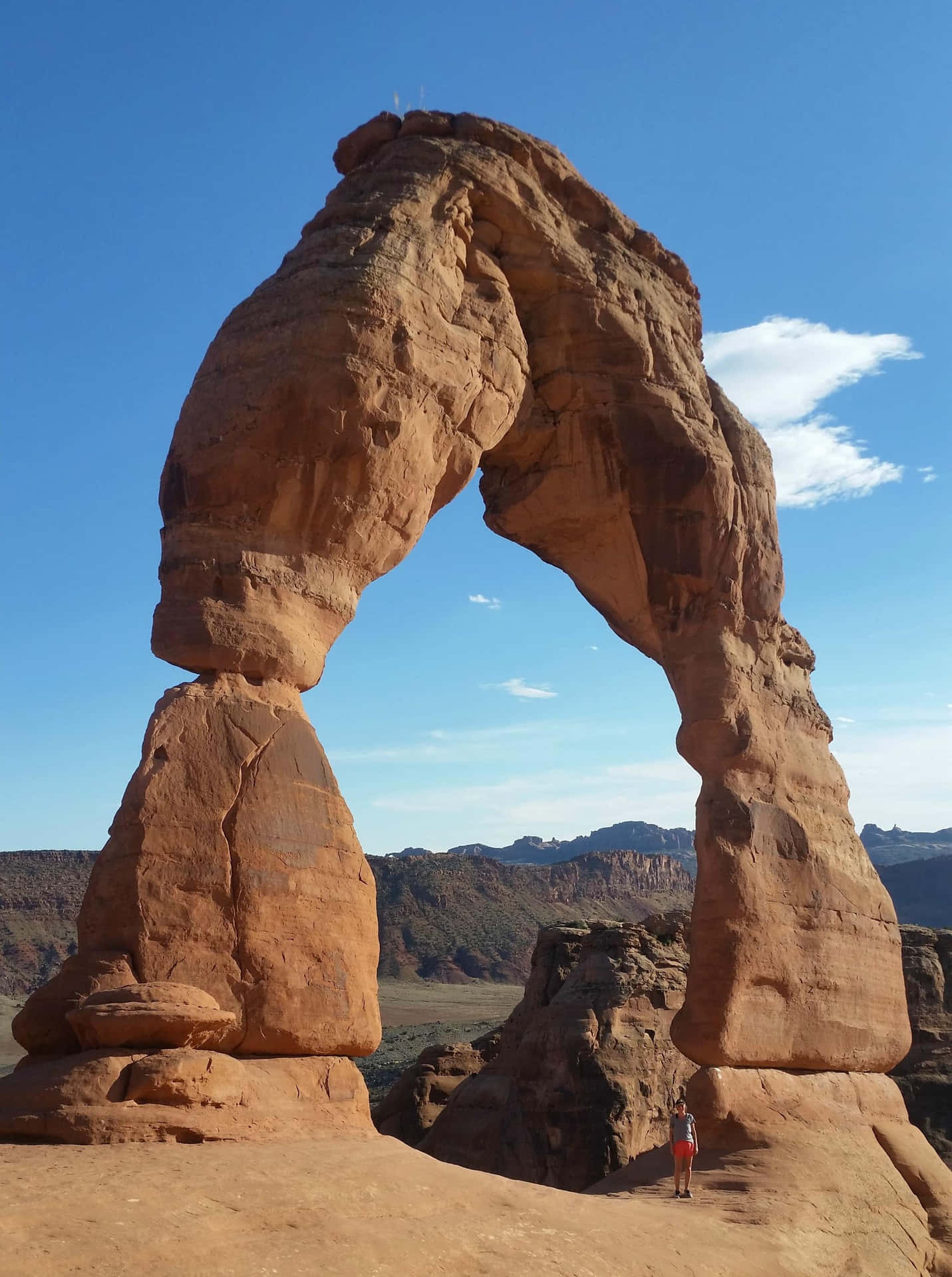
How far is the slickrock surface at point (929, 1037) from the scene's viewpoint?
584 inches

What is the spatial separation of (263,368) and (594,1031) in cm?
839

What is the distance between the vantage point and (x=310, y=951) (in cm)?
654

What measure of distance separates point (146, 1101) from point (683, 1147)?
4.05 m

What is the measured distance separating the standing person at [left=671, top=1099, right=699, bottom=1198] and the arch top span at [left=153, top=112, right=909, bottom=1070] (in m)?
0.61

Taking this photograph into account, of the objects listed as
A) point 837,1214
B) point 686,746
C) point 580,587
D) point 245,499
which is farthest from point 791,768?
point 245,499

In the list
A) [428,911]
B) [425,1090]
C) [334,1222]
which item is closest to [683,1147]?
[334,1222]

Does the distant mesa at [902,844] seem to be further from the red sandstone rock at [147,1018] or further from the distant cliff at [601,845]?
the red sandstone rock at [147,1018]

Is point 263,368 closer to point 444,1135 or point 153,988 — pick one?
point 153,988

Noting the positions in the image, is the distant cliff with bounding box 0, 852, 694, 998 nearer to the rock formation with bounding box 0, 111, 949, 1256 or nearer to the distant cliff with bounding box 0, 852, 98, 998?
the distant cliff with bounding box 0, 852, 98, 998

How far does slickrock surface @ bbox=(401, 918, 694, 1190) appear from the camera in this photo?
12.6 m

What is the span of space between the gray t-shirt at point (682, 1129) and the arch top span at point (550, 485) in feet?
1.89

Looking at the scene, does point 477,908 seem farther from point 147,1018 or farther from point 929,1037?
Answer: point 147,1018

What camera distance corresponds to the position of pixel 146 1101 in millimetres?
5430

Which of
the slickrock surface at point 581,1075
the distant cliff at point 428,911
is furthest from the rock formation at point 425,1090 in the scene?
the distant cliff at point 428,911
